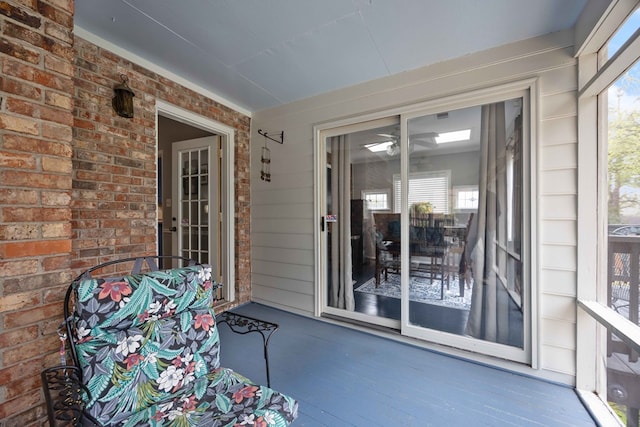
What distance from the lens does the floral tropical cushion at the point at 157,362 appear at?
1.16 m

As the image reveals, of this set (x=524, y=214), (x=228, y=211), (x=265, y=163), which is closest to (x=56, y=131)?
(x=228, y=211)

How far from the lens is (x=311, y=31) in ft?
6.54

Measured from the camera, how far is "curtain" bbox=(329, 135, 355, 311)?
3006 millimetres

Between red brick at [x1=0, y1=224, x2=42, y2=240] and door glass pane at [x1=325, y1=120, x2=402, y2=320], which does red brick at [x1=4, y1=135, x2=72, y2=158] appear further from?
door glass pane at [x1=325, y1=120, x2=402, y2=320]

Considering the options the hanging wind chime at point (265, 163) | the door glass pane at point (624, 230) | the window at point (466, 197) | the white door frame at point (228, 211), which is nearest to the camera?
the door glass pane at point (624, 230)

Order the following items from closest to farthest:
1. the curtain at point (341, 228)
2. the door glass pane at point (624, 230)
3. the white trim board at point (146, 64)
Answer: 1. the door glass pane at point (624, 230)
2. the white trim board at point (146, 64)
3. the curtain at point (341, 228)

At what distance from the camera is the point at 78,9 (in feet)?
5.88

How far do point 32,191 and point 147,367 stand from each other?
40.2 inches

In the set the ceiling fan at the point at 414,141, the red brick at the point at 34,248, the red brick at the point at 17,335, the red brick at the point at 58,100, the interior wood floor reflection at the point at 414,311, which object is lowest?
the interior wood floor reflection at the point at 414,311

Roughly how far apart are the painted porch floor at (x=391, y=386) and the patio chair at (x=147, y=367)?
0.59 m

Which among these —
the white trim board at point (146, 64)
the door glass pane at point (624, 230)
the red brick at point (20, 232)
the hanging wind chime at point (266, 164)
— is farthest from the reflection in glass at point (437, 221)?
the red brick at point (20, 232)

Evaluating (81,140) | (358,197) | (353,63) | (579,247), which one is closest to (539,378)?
(579,247)

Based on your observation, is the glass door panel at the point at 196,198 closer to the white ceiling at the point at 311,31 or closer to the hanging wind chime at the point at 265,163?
the hanging wind chime at the point at 265,163

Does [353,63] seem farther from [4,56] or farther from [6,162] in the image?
[6,162]
